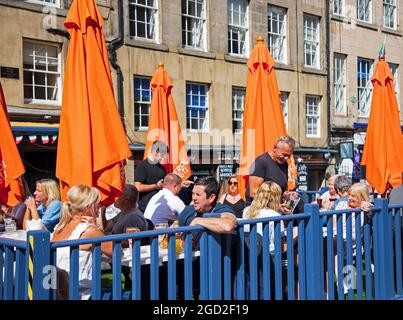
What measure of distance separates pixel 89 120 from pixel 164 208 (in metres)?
1.64

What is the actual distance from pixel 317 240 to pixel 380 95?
5855mm

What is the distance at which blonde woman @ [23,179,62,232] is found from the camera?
7.31 metres

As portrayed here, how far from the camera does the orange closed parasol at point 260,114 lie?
8633 mm

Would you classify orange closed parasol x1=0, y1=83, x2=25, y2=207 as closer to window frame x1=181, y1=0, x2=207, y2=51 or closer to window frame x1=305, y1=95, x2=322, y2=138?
window frame x1=181, y1=0, x2=207, y2=51

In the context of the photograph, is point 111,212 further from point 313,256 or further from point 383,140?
point 383,140

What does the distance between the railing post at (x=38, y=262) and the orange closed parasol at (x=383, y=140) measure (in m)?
7.14

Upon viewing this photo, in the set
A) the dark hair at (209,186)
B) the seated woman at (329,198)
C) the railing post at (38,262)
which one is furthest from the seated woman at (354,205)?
the railing post at (38,262)

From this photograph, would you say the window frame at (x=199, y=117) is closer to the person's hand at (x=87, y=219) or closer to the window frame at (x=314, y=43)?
the window frame at (x=314, y=43)

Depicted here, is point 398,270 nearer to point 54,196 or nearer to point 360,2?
point 54,196

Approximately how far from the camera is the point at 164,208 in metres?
7.27

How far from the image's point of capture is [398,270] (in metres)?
5.92
